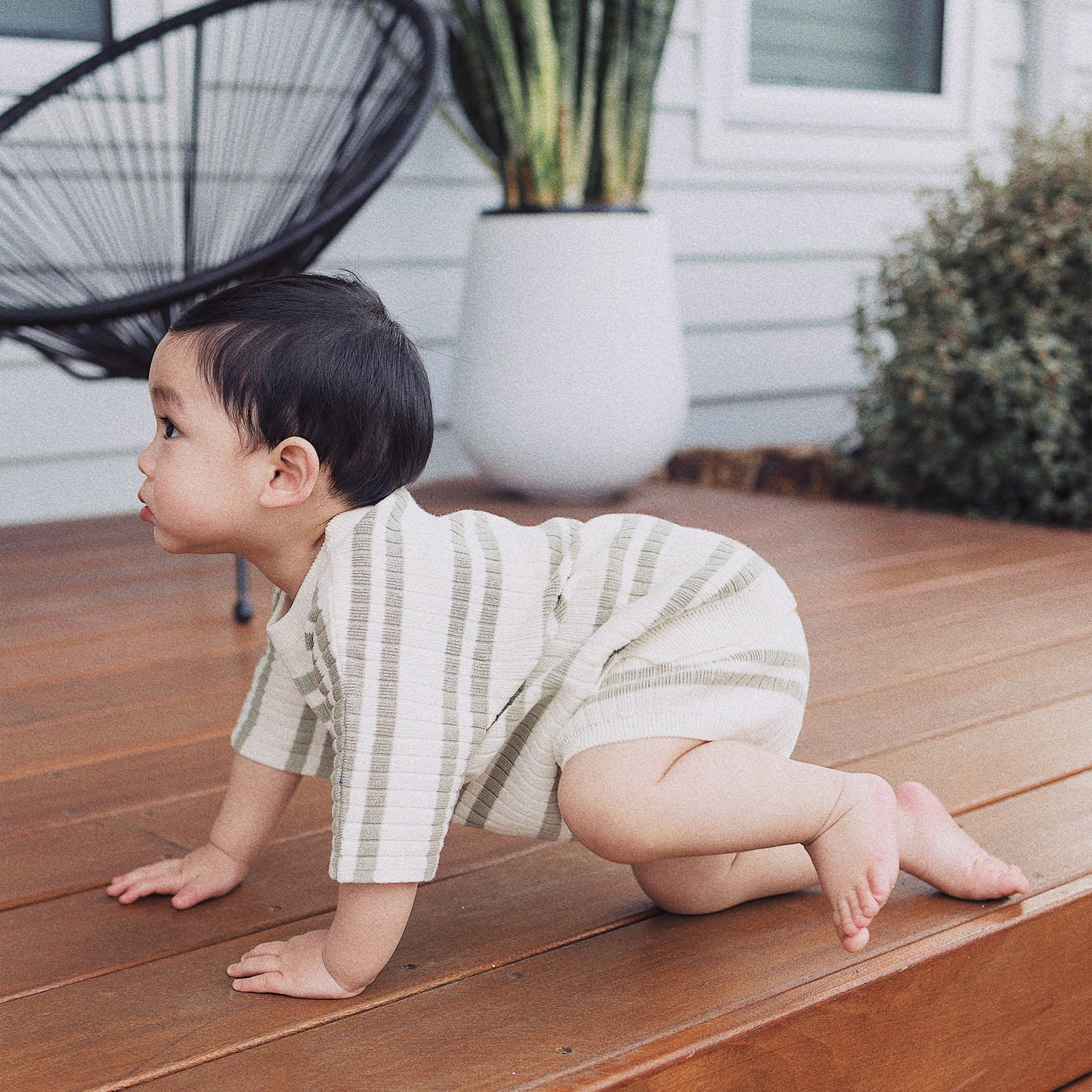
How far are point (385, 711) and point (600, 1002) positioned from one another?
0.79 ft

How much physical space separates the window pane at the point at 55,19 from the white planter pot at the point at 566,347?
34.4 inches

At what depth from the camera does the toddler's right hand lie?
107cm

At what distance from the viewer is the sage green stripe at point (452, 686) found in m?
0.92

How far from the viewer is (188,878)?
1072 mm

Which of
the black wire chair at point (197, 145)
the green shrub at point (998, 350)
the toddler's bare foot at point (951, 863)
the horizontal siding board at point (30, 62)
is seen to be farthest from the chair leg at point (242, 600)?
the green shrub at point (998, 350)

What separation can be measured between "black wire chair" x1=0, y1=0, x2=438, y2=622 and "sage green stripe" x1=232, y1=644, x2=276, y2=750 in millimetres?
801

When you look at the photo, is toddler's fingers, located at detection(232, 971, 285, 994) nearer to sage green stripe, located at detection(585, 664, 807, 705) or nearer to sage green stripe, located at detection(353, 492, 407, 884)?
sage green stripe, located at detection(353, 492, 407, 884)

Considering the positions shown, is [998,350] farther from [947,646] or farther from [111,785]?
[111,785]

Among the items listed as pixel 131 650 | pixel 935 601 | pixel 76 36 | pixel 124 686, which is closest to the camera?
pixel 124 686

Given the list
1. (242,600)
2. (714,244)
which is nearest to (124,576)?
(242,600)

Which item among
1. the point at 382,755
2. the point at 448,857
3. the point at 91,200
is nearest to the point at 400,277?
the point at 91,200

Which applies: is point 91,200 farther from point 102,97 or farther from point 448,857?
point 448,857

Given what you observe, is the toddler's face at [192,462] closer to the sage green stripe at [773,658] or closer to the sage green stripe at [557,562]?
the sage green stripe at [557,562]

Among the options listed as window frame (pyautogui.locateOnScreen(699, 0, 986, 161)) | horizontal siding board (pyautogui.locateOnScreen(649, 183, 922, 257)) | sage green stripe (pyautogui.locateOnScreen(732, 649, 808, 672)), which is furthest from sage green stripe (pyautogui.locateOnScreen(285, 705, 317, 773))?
window frame (pyautogui.locateOnScreen(699, 0, 986, 161))
